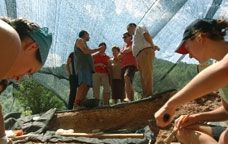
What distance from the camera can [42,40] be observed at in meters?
2.04

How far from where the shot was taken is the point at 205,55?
2.61 meters

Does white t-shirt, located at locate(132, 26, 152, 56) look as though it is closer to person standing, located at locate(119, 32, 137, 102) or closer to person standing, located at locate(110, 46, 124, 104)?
person standing, located at locate(119, 32, 137, 102)

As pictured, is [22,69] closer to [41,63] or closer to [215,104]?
[41,63]

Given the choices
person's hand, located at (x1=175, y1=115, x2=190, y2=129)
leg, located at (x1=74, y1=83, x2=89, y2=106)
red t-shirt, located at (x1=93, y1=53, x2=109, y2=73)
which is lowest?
leg, located at (x1=74, y1=83, x2=89, y2=106)

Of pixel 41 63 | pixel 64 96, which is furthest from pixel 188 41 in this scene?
pixel 64 96

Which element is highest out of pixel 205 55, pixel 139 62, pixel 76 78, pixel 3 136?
pixel 205 55

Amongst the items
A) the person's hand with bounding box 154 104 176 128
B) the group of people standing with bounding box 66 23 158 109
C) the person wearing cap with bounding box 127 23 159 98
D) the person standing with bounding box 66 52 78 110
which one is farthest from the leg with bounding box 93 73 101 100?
the person's hand with bounding box 154 104 176 128

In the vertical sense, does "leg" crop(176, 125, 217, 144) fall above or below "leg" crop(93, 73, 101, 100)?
above

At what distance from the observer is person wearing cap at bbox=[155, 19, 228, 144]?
6.27ft

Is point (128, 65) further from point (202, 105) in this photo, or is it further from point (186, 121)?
point (186, 121)

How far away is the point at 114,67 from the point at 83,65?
500 millimetres

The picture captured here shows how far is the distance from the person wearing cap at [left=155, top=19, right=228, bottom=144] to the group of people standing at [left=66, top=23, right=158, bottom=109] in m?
3.72

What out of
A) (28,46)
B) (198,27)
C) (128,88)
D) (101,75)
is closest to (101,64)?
(101,75)

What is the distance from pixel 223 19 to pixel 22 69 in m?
1.33
